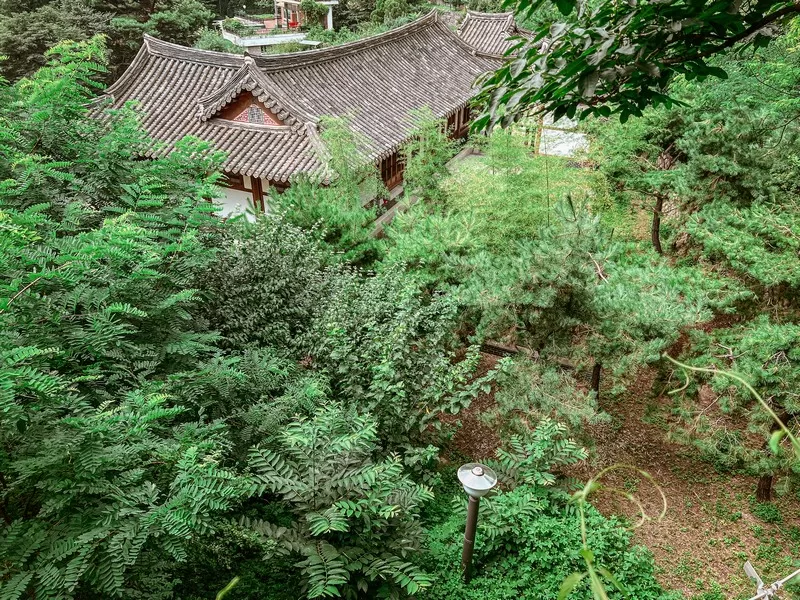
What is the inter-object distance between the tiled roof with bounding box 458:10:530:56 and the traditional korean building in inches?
283

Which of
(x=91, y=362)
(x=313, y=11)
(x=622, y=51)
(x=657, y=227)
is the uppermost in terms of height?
(x=622, y=51)

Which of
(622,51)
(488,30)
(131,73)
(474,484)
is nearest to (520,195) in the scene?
(474,484)

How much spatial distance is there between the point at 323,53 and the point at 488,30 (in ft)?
43.9

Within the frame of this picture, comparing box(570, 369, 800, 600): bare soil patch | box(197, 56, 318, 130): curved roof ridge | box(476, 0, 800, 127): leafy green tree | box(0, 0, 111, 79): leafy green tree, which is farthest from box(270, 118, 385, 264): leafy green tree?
box(0, 0, 111, 79): leafy green tree

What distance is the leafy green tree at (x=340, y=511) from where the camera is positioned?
4422mm

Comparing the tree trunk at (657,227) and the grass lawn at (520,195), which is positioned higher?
the grass lawn at (520,195)

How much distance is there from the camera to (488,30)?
26078 mm

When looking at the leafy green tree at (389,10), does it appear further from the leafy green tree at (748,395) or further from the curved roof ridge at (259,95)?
the leafy green tree at (748,395)

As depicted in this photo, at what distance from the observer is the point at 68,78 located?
19.3ft

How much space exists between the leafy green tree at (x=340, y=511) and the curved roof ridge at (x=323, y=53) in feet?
37.9

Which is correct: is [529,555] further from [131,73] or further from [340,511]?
[131,73]

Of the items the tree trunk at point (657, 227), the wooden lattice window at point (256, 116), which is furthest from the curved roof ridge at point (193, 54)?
the tree trunk at point (657, 227)

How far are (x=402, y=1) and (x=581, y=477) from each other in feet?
119

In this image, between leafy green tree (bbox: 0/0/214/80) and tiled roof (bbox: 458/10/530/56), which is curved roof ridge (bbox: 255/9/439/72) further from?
leafy green tree (bbox: 0/0/214/80)
